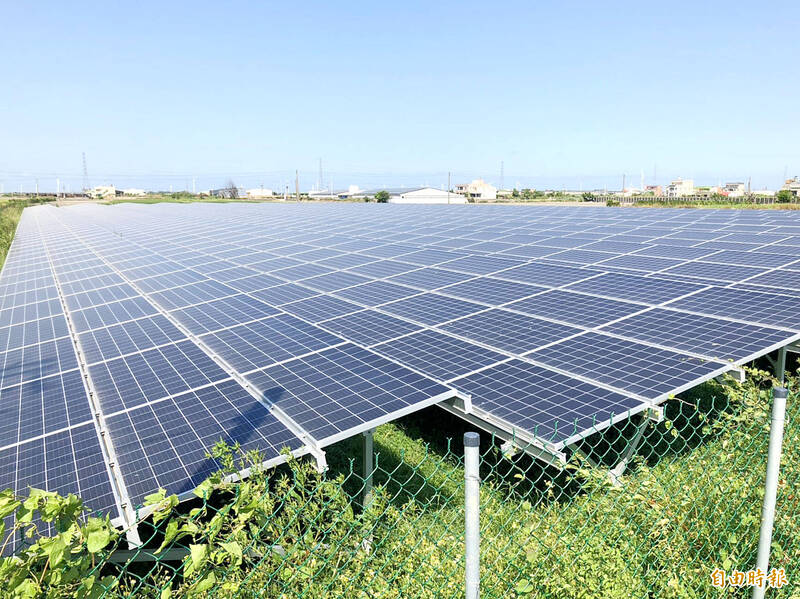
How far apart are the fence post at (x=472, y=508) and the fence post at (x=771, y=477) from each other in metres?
2.20

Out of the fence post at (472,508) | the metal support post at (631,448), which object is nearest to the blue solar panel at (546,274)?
the metal support post at (631,448)

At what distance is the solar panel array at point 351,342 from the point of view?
18.7 feet

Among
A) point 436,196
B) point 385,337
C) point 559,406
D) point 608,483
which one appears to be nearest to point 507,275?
point 385,337

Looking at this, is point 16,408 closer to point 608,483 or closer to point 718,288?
point 608,483

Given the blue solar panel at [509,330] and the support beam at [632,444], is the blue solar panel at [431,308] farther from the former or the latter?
the support beam at [632,444]

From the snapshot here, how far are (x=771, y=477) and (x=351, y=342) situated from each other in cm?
585

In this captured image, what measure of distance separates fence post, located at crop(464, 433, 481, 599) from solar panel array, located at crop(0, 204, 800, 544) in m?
1.68

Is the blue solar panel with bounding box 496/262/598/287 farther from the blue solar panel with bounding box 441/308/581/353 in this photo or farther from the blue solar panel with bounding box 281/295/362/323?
the blue solar panel with bounding box 281/295/362/323

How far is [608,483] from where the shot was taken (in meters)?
4.69

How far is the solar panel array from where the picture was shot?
18.7 ft

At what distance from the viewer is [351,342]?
336 inches

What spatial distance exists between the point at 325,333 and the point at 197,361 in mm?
2056

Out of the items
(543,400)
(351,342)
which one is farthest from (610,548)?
(351,342)

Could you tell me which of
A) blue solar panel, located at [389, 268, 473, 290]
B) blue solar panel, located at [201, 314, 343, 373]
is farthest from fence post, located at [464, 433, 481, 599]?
blue solar panel, located at [389, 268, 473, 290]
